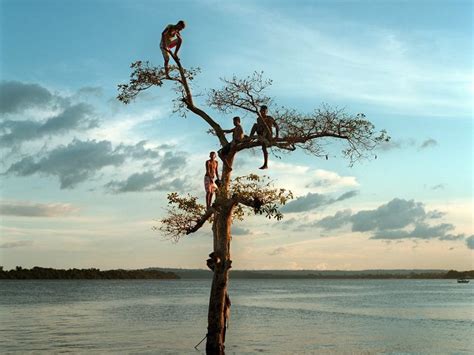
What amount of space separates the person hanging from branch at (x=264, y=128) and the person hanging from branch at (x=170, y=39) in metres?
2.74

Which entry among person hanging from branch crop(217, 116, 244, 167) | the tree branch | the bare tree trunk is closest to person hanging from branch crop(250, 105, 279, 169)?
person hanging from branch crop(217, 116, 244, 167)

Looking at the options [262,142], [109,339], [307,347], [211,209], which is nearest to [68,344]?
[109,339]

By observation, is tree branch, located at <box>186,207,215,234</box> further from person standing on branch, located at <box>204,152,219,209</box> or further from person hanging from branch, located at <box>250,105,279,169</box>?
person hanging from branch, located at <box>250,105,279,169</box>

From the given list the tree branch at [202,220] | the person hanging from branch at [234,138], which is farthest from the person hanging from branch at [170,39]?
the tree branch at [202,220]

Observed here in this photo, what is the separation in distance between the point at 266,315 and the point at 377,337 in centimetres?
1407

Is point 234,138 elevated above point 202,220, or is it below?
above

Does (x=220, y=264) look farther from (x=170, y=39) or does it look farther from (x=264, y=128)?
(x=170, y=39)

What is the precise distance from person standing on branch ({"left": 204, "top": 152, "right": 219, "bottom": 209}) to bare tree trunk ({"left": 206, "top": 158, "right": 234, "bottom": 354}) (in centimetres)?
27

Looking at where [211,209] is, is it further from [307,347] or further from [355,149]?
[307,347]

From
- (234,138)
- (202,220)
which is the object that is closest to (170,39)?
(234,138)

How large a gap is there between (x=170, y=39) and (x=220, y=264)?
599 cm

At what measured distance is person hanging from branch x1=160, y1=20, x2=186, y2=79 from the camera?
15855mm

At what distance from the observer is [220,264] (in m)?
16.9

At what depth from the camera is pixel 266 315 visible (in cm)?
4256
